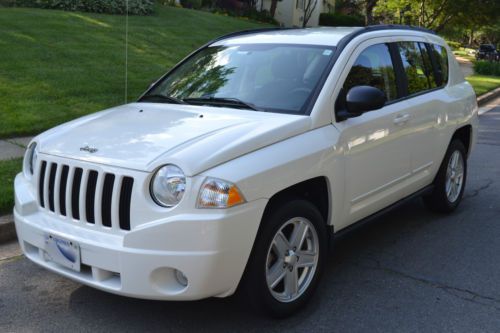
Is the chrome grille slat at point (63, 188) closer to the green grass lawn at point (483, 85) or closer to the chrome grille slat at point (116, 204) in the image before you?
the chrome grille slat at point (116, 204)

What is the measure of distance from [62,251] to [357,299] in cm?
197

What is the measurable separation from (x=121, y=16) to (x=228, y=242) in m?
16.3

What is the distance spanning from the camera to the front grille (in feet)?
10.9

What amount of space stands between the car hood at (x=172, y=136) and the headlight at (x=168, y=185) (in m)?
0.05

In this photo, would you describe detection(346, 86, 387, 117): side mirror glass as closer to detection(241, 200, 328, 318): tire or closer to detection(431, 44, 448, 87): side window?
detection(241, 200, 328, 318): tire

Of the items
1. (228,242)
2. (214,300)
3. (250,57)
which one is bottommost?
(214,300)

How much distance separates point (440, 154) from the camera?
18.5 ft

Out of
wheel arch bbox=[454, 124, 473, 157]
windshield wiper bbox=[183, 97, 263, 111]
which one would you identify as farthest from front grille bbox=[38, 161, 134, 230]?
wheel arch bbox=[454, 124, 473, 157]

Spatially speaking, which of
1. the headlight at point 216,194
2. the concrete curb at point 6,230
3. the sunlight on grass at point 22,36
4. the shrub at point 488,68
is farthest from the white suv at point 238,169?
the shrub at point 488,68

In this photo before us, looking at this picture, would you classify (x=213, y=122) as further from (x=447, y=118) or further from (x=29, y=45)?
(x=29, y=45)

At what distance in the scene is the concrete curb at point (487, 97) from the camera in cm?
1634

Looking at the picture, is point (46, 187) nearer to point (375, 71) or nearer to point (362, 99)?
point (362, 99)

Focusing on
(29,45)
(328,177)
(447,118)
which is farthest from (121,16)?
(328,177)

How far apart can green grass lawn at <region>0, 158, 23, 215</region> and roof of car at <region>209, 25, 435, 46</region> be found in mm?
2277
